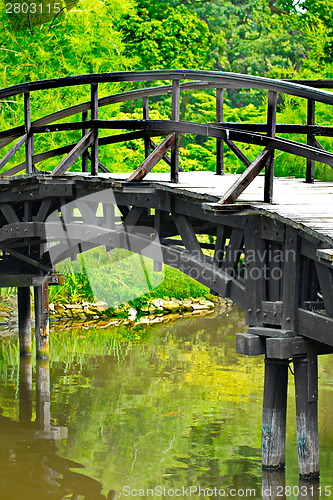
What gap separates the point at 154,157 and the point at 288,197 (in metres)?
1.72

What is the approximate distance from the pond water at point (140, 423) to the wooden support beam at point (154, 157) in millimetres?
3630

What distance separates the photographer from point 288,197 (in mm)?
11008

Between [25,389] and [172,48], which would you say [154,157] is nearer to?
[25,389]

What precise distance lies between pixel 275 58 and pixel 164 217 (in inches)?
990

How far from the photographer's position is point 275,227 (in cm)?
972

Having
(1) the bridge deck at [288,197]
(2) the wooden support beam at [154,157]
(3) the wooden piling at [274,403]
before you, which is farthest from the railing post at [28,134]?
(3) the wooden piling at [274,403]

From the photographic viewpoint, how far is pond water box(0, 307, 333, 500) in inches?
435

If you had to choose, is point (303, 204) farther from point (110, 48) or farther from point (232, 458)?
point (110, 48)

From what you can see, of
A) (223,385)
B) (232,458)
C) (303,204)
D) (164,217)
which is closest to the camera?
(303,204)

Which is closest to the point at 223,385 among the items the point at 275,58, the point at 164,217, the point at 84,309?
the point at 164,217

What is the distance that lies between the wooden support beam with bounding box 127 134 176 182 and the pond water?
3630 mm

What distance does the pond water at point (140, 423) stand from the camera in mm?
11050


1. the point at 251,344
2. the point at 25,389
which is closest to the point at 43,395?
the point at 25,389

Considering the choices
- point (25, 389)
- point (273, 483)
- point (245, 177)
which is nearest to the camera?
point (245, 177)
